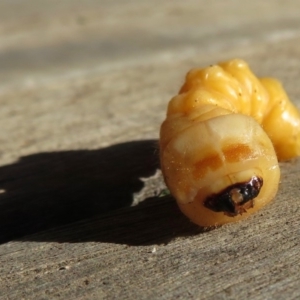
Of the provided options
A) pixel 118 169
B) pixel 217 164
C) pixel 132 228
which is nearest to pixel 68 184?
pixel 118 169

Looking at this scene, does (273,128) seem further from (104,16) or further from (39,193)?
(104,16)

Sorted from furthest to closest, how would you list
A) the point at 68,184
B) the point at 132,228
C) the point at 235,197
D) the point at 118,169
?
the point at 118,169, the point at 68,184, the point at 132,228, the point at 235,197

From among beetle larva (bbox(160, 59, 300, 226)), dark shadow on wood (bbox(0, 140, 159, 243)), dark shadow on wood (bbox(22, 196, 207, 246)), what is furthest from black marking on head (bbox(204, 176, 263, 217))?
dark shadow on wood (bbox(0, 140, 159, 243))

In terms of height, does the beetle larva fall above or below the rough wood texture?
above

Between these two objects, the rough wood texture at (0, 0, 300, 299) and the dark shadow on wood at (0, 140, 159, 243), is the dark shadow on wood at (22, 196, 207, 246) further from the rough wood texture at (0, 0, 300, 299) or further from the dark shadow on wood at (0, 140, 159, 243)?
the dark shadow on wood at (0, 140, 159, 243)

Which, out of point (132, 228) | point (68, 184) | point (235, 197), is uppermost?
point (235, 197)

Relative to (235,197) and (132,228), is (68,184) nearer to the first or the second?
(132,228)
